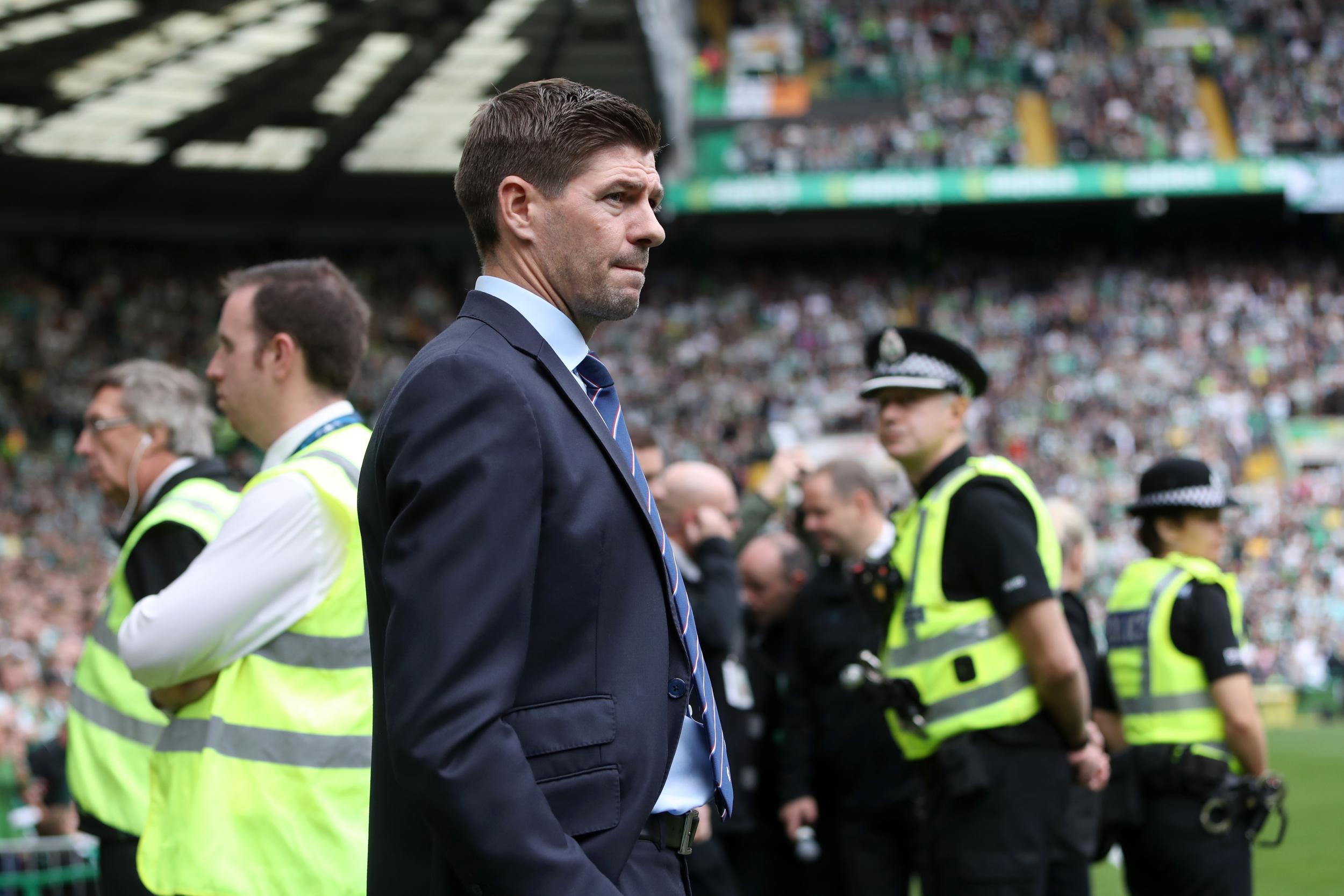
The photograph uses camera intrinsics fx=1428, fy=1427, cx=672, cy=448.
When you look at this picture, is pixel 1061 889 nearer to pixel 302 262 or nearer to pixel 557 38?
pixel 302 262

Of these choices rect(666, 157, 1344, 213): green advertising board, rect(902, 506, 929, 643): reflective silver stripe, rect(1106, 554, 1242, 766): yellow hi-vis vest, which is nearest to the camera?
rect(902, 506, 929, 643): reflective silver stripe

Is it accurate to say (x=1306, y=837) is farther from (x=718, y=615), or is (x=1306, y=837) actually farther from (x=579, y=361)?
(x=579, y=361)

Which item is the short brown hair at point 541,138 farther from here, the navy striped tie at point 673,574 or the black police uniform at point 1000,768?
the black police uniform at point 1000,768

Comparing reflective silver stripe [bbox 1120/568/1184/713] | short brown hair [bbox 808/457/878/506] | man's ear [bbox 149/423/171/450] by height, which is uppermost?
man's ear [bbox 149/423/171/450]

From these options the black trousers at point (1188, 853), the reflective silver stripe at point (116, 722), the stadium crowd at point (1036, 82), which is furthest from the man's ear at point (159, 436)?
the stadium crowd at point (1036, 82)

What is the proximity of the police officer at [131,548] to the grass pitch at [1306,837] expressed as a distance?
6064 millimetres

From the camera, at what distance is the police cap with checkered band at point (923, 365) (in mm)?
4082

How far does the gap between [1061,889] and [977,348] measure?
82.2 ft

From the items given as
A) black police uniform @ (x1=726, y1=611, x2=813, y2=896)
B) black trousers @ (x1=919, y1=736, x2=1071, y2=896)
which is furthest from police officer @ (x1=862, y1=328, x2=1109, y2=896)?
black police uniform @ (x1=726, y1=611, x2=813, y2=896)

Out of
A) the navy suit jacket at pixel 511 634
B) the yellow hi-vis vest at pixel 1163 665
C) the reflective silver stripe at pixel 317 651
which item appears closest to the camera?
the navy suit jacket at pixel 511 634

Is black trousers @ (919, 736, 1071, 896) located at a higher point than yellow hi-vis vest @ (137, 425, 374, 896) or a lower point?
lower

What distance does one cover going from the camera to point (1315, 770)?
13484mm

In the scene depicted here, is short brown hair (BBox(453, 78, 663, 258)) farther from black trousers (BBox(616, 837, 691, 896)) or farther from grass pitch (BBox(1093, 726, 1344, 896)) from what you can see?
grass pitch (BBox(1093, 726, 1344, 896))

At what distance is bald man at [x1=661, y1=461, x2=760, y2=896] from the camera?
4625mm
